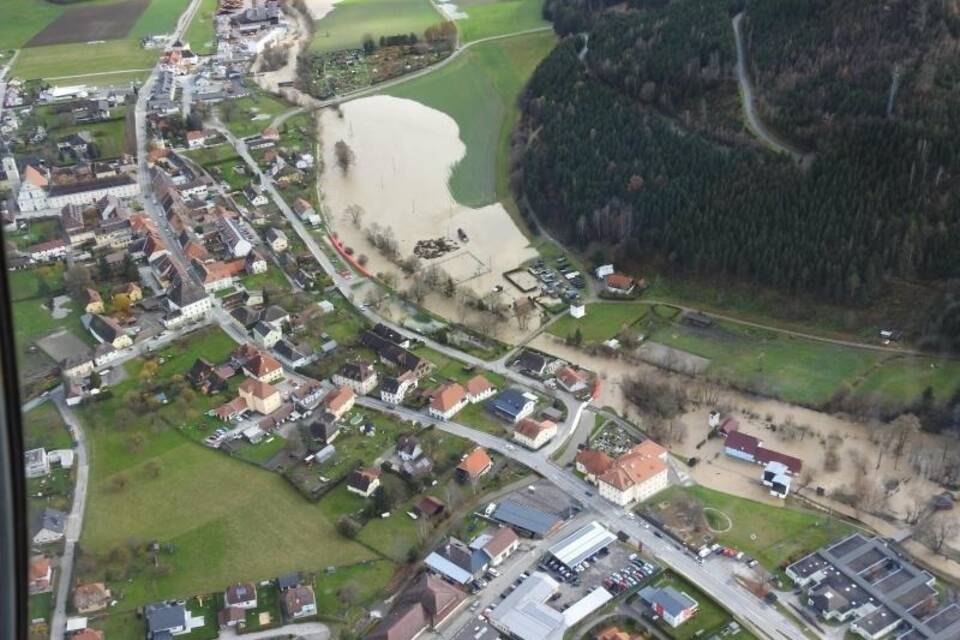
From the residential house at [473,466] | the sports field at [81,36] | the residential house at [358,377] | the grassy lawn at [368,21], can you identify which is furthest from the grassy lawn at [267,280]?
the grassy lawn at [368,21]

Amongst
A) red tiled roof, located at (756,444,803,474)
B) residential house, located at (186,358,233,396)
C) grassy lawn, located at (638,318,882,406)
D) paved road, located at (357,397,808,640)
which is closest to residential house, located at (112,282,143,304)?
residential house, located at (186,358,233,396)

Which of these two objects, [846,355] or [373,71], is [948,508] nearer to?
[846,355]

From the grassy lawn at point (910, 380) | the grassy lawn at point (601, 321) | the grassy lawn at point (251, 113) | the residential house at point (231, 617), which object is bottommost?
the residential house at point (231, 617)

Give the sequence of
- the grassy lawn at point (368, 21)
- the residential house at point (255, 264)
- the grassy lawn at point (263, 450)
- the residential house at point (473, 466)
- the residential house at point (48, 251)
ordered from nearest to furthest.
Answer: the residential house at point (473, 466), the grassy lawn at point (263, 450), the residential house at point (255, 264), the residential house at point (48, 251), the grassy lawn at point (368, 21)

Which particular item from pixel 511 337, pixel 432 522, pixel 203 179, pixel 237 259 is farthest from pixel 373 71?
pixel 432 522

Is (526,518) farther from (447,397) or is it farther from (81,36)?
(81,36)

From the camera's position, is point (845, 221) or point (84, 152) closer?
point (845, 221)

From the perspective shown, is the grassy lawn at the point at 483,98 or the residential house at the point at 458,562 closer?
the residential house at the point at 458,562

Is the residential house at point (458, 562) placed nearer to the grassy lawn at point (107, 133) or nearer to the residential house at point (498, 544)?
the residential house at point (498, 544)
